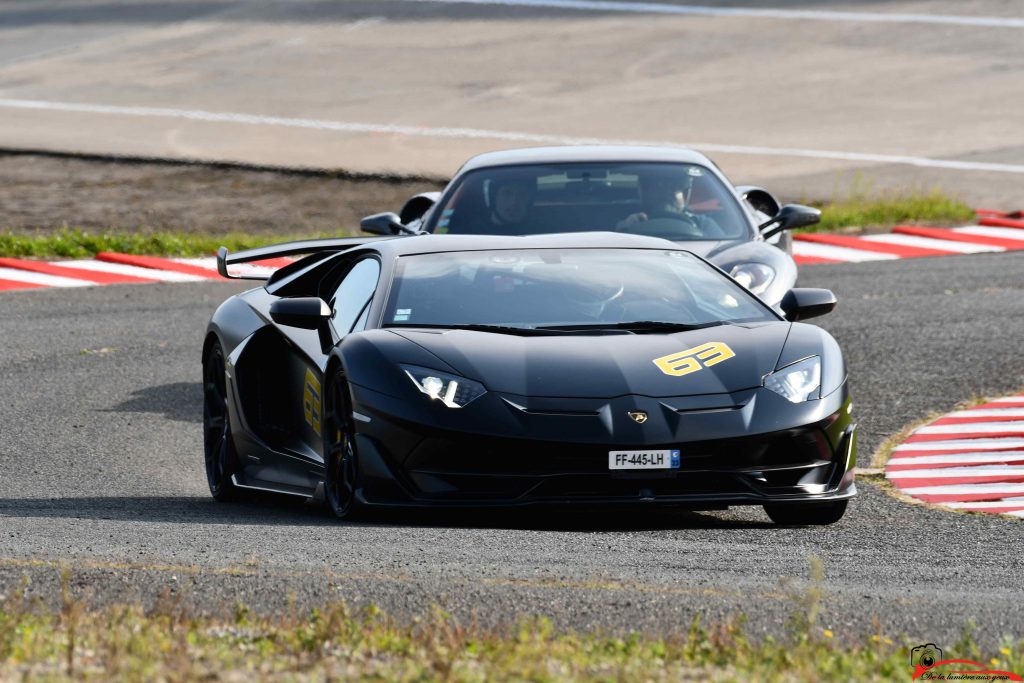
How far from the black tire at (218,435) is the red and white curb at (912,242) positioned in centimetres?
953

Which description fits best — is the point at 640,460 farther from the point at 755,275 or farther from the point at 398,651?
the point at 755,275

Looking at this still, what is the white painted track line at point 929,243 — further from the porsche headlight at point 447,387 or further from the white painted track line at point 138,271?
the porsche headlight at point 447,387

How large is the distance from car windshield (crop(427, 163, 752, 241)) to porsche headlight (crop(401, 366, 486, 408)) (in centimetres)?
435

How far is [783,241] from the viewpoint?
40.3 feet

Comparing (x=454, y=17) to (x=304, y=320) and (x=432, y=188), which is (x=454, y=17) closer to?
(x=432, y=188)

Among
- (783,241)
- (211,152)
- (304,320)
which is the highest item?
(304,320)

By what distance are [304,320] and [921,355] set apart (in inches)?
225

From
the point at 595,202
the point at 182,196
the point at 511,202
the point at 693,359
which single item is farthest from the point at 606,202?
the point at 182,196

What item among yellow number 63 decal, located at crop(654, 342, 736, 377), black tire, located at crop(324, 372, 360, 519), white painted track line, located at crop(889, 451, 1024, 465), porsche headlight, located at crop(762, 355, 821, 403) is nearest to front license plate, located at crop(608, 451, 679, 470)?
yellow number 63 decal, located at crop(654, 342, 736, 377)

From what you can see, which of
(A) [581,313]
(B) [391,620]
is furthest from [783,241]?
(B) [391,620]

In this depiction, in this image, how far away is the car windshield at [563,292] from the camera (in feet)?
25.4

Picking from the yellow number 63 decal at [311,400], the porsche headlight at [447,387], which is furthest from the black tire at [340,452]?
the porsche headlight at [447,387]

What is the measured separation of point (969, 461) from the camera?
9.27 metres

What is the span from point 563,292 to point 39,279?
31.9 feet
